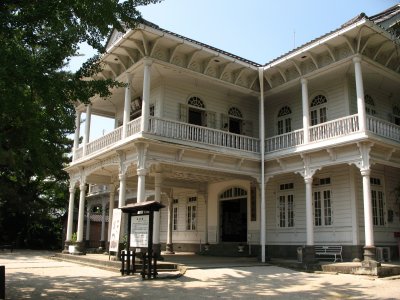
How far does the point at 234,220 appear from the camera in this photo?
2242 cm

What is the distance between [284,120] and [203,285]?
11.0 metres

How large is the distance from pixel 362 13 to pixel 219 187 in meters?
11.2

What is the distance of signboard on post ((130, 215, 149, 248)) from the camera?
12.6 metres

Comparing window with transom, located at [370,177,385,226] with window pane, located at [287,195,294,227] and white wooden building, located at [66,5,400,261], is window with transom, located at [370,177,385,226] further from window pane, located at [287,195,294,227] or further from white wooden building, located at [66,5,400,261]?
window pane, located at [287,195,294,227]

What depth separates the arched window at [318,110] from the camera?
18.4m

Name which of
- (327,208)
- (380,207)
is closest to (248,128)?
(327,208)

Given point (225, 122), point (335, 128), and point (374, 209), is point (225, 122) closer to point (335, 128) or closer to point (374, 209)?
point (335, 128)

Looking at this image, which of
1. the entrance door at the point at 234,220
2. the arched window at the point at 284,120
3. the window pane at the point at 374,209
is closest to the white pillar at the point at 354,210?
the window pane at the point at 374,209

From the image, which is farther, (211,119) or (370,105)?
(211,119)

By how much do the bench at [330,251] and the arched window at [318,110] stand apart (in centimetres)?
527

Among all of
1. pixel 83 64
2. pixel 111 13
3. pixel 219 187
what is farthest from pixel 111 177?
pixel 111 13

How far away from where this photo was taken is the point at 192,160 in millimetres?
16609

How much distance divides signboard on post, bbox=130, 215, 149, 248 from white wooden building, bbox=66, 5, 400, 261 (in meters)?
2.14

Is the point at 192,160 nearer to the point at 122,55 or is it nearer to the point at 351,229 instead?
the point at 122,55
